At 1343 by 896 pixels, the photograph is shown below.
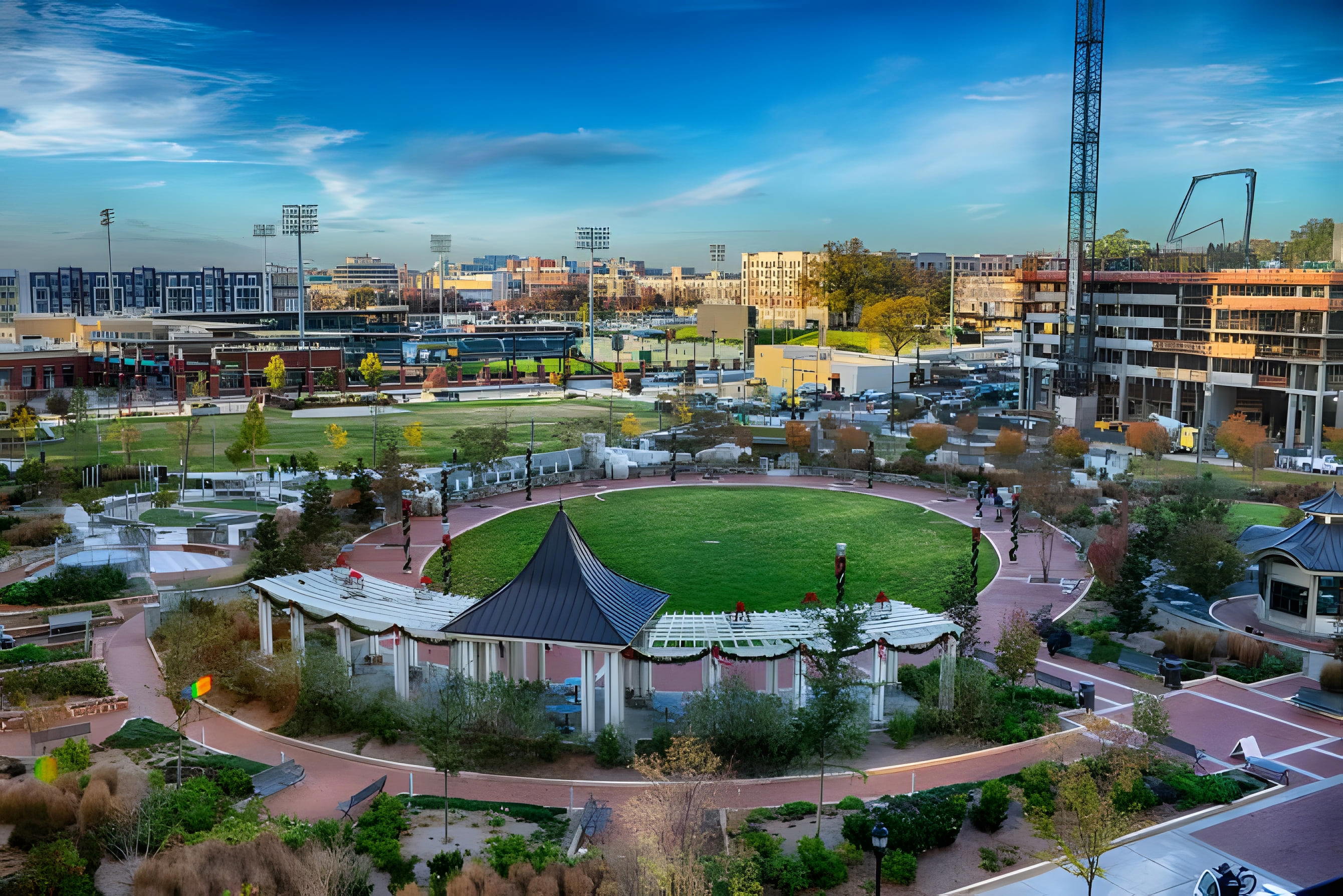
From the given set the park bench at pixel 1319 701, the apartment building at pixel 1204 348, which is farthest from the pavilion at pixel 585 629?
the apartment building at pixel 1204 348

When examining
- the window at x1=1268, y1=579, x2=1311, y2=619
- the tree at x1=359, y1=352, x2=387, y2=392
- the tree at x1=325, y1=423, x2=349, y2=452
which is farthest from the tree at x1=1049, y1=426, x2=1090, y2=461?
the tree at x1=359, y1=352, x2=387, y2=392

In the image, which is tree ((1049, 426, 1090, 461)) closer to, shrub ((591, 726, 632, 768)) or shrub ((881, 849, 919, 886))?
shrub ((591, 726, 632, 768))

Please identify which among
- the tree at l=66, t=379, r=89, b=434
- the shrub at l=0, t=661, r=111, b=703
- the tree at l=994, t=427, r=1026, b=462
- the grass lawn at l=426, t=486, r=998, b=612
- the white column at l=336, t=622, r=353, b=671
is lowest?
the grass lawn at l=426, t=486, r=998, b=612

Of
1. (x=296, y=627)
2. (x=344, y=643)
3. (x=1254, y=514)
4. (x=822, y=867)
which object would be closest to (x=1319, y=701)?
(x=822, y=867)

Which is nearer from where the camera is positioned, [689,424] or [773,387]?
[689,424]

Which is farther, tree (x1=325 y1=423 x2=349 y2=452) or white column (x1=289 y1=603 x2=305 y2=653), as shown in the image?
tree (x1=325 y1=423 x2=349 y2=452)

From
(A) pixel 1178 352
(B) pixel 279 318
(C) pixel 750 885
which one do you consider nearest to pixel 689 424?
(A) pixel 1178 352

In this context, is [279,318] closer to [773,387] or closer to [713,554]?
[773,387]
